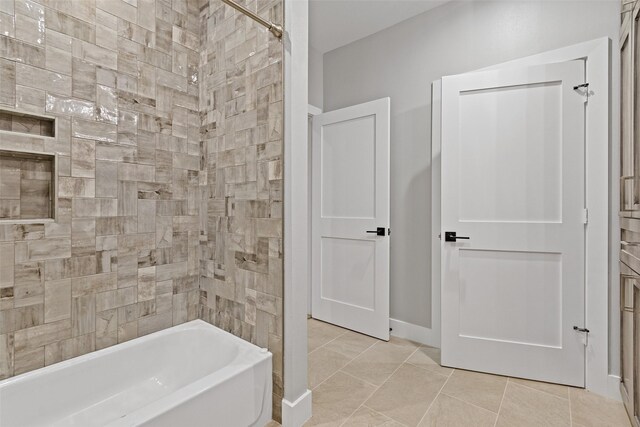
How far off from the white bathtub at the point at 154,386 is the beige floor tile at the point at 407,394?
0.64 metres

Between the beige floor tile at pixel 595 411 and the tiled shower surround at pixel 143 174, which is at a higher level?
the tiled shower surround at pixel 143 174

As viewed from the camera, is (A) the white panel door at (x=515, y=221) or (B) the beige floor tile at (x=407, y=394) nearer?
(B) the beige floor tile at (x=407, y=394)

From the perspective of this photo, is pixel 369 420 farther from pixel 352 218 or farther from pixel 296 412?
pixel 352 218

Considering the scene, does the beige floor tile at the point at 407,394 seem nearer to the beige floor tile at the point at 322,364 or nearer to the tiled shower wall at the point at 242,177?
the beige floor tile at the point at 322,364

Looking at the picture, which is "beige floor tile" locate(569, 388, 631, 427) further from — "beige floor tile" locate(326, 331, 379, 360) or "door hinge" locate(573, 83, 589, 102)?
"door hinge" locate(573, 83, 589, 102)

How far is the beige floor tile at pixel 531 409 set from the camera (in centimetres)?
160

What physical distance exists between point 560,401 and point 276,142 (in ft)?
6.87

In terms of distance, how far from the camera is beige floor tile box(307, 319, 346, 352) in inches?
102

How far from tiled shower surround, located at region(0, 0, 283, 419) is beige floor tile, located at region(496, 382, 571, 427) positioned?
3.92ft

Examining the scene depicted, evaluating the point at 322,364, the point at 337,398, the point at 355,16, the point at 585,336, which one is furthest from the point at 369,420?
the point at 355,16

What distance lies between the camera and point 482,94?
2.10 meters

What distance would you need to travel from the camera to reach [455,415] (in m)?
1.66

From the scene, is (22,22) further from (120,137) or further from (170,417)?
(170,417)

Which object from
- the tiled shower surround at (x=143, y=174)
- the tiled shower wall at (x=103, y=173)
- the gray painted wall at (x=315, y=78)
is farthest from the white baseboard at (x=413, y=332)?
the gray painted wall at (x=315, y=78)
